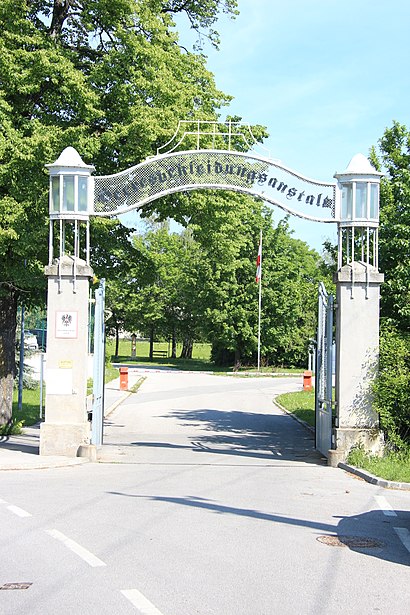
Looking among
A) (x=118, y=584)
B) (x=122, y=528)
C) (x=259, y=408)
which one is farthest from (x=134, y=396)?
(x=118, y=584)

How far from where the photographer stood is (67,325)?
1524 centimetres

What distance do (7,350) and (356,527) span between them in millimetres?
12291

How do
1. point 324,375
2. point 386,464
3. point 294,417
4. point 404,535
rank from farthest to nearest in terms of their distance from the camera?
point 294,417 → point 324,375 → point 386,464 → point 404,535

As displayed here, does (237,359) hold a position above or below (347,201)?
below

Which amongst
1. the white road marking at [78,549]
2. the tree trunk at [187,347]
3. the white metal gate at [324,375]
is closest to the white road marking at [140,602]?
the white road marking at [78,549]

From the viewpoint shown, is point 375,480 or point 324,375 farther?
point 324,375

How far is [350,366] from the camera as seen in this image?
48.9ft

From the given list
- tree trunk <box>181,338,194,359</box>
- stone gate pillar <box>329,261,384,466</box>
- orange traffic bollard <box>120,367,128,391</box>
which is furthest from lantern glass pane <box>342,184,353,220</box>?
tree trunk <box>181,338,194,359</box>

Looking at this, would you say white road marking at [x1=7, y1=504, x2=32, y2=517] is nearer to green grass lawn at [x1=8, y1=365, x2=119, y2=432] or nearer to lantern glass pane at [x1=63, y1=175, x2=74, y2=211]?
lantern glass pane at [x1=63, y1=175, x2=74, y2=211]

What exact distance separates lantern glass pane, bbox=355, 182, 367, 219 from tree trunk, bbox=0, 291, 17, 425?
857cm

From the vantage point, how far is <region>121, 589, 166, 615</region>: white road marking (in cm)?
577

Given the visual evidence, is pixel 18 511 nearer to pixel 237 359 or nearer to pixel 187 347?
pixel 237 359

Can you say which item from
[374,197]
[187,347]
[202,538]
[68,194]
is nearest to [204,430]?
[68,194]

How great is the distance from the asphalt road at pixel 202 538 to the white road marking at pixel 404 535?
20mm
